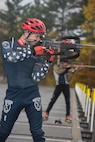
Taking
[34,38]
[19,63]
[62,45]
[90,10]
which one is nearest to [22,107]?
[19,63]

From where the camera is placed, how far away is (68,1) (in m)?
56.1

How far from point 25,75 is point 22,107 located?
15.6 inches

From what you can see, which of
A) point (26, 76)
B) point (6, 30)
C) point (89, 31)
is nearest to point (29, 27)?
point (26, 76)

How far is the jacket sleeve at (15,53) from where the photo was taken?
17.0 feet

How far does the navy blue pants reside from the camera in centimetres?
528

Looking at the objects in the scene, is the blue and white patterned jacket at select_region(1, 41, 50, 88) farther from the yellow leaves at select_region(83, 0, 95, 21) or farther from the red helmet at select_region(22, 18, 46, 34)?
the yellow leaves at select_region(83, 0, 95, 21)

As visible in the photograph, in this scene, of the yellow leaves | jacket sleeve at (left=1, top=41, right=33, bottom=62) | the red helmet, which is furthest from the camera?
the yellow leaves

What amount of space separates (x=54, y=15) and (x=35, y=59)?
51068 mm

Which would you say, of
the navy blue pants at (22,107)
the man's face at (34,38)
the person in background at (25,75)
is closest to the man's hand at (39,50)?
the person in background at (25,75)

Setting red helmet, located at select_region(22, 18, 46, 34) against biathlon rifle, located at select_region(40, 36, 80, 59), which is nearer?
red helmet, located at select_region(22, 18, 46, 34)

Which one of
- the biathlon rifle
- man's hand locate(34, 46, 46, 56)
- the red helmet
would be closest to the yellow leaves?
the biathlon rifle

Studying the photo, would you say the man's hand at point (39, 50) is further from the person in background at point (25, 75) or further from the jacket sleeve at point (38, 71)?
the jacket sleeve at point (38, 71)

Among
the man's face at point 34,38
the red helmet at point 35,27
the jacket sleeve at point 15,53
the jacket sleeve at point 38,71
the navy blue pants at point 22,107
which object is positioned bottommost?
the navy blue pants at point 22,107

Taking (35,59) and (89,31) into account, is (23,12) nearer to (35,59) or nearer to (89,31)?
(89,31)
